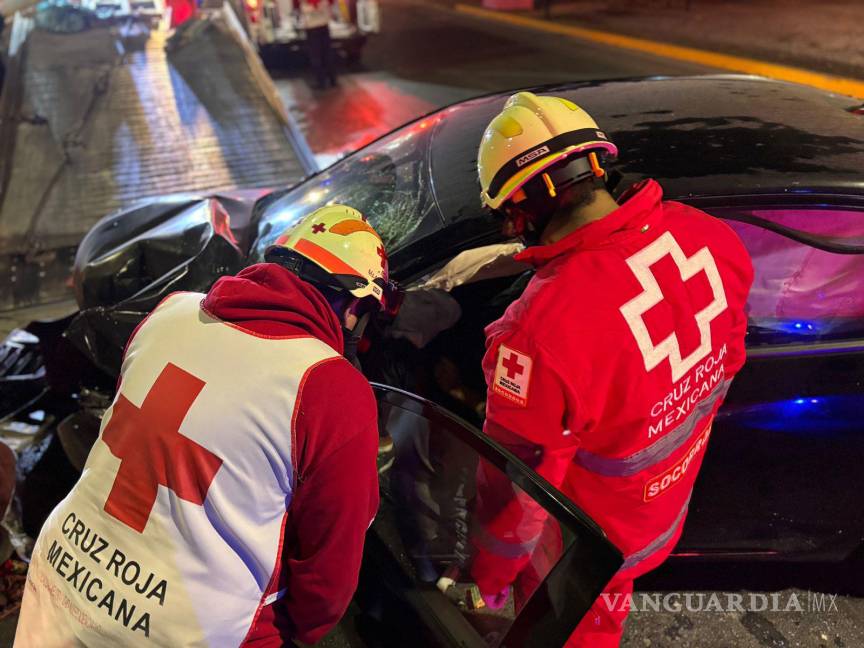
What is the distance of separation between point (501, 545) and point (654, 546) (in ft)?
1.71

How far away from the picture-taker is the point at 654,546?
177 cm

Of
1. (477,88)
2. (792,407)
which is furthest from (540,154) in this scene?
(477,88)

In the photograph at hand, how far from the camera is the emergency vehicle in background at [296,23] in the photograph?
351 inches

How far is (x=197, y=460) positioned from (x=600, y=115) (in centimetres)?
186

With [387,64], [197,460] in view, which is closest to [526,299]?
[197,460]

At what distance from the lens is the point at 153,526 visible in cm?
123

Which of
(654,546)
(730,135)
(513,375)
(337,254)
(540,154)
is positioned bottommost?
(654,546)

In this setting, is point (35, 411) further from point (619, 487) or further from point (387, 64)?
point (387, 64)

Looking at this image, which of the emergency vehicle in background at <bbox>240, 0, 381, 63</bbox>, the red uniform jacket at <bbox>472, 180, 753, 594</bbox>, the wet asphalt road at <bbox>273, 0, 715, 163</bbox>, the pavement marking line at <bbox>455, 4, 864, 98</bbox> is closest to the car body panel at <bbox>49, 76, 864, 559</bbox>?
the red uniform jacket at <bbox>472, 180, 753, 594</bbox>

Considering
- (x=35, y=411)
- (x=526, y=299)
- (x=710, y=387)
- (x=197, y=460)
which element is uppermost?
(x=526, y=299)

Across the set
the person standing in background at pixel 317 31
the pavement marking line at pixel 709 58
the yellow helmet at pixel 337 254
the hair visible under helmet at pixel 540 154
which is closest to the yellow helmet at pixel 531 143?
the hair visible under helmet at pixel 540 154

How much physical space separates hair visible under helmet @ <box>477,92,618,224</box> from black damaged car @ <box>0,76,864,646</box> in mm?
366

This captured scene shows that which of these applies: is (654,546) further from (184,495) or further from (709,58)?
(709,58)

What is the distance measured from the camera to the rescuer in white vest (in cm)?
120
